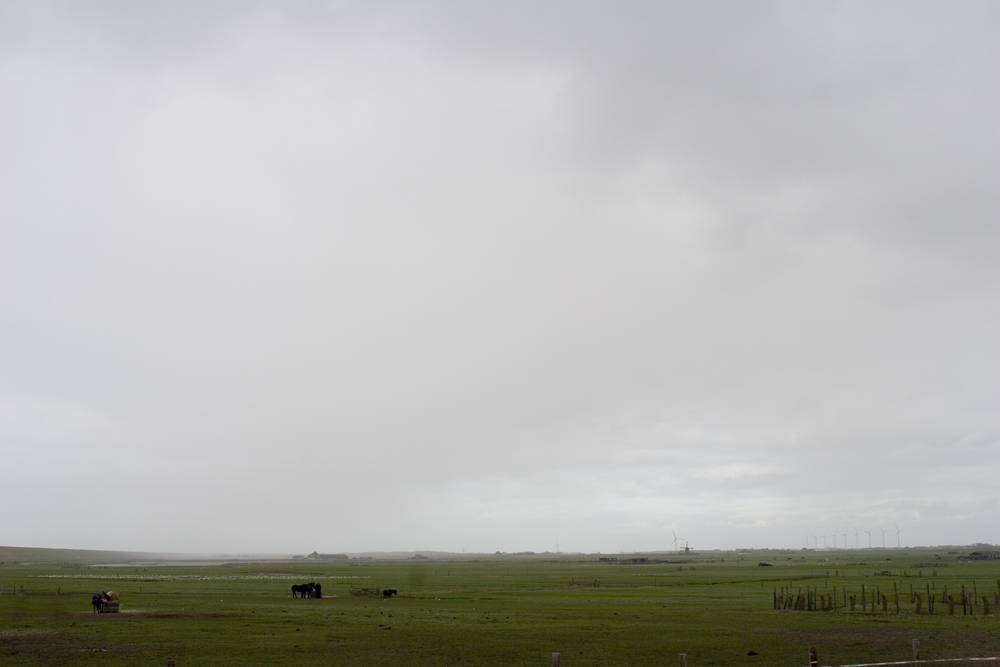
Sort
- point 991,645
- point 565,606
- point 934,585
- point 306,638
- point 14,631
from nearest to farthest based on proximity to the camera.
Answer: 1. point 991,645
2. point 306,638
3. point 14,631
4. point 565,606
5. point 934,585

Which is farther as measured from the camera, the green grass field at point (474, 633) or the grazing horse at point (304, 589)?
the grazing horse at point (304, 589)

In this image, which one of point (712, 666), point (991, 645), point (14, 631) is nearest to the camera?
point (712, 666)

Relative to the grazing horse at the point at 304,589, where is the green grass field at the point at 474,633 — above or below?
above

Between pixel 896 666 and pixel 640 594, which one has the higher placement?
pixel 896 666

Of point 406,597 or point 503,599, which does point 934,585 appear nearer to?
point 503,599

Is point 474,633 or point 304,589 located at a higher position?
point 474,633

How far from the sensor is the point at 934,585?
244 feet

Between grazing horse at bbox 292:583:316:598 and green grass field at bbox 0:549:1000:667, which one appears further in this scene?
grazing horse at bbox 292:583:316:598

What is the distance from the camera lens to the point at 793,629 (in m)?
37.8

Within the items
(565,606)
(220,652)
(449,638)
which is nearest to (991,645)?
(449,638)

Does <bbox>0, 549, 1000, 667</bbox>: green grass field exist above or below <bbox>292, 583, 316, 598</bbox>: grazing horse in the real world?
above

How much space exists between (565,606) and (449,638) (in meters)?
19.3

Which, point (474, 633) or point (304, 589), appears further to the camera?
point (304, 589)

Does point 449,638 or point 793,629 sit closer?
point 449,638
